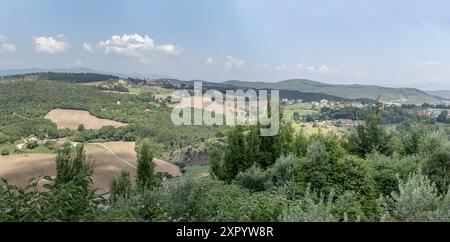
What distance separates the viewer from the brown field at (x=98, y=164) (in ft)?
206

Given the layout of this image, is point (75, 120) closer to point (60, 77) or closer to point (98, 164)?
point (98, 164)

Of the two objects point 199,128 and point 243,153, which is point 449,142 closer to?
point 243,153

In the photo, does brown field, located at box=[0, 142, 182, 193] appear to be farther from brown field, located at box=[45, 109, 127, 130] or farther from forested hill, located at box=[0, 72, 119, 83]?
forested hill, located at box=[0, 72, 119, 83]

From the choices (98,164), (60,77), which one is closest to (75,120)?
(98,164)

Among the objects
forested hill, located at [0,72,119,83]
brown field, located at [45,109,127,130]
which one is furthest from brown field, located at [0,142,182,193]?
forested hill, located at [0,72,119,83]

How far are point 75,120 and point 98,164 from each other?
3583cm

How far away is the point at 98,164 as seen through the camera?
70562 millimetres

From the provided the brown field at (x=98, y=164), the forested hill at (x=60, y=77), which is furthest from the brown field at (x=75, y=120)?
the forested hill at (x=60, y=77)

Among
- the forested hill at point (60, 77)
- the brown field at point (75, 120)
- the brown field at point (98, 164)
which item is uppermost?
the forested hill at point (60, 77)

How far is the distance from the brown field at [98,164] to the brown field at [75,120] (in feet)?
34.9

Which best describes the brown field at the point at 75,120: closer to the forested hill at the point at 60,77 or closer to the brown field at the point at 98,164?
the brown field at the point at 98,164

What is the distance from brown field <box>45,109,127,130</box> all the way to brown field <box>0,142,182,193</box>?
10.6 metres
